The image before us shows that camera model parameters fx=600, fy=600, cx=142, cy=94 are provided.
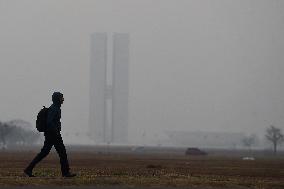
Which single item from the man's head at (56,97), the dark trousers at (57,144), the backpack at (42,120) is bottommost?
the dark trousers at (57,144)

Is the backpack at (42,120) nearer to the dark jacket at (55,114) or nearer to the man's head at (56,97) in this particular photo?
the dark jacket at (55,114)

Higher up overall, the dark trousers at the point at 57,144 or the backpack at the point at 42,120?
the backpack at the point at 42,120

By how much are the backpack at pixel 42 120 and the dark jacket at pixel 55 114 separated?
0.12 metres

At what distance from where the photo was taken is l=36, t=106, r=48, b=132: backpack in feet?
54.8

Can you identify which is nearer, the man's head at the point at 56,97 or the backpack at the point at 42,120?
the backpack at the point at 42,120

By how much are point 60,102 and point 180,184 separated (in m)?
4.23

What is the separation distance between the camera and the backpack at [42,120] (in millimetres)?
16714

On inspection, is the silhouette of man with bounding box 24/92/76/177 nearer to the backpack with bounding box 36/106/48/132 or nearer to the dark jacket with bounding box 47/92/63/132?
the dark jacket with bounding box 47/92/63/132

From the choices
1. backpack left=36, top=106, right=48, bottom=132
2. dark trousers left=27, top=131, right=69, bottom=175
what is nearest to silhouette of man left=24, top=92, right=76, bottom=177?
dark trousers left=27, top=131, right=69, bottom=175

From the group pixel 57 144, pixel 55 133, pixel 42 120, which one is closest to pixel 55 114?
pixel 42 120

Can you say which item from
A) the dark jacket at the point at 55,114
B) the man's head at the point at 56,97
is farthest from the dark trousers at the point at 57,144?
the man's head at the point at 56,97

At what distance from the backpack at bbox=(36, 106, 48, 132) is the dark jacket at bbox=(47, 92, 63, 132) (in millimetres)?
124

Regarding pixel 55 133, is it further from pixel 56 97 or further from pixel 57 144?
pixel 56 97

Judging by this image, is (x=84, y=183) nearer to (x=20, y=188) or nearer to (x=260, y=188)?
(x=20, y=188)
